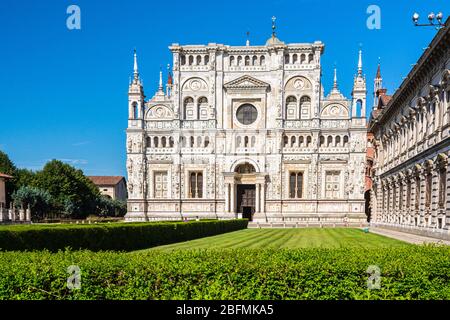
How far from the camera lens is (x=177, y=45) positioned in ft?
200

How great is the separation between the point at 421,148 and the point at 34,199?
6000 centimetres

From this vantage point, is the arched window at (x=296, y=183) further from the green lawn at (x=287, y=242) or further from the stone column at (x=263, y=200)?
the green lawn at (x=287, y=242)

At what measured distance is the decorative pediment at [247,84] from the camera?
60344 millimetres

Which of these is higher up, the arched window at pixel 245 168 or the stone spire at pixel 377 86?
the stone spire at pixel 377 86

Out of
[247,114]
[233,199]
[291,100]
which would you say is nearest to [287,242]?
[233,199]

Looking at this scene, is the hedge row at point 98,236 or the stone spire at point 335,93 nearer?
the hedge row at point 98,236

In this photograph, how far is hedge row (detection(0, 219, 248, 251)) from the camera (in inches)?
671

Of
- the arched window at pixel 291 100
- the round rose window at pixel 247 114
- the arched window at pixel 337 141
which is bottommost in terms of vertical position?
the arched window at pixel 337 141

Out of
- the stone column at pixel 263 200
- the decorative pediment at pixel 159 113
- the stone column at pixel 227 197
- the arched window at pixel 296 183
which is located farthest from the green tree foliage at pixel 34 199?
the arched window at pixel 296 183

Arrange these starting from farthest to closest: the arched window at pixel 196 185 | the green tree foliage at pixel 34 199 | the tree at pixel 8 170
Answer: the tree at pixel 8 170 < the green tree foliage at pixel 34 199 < the arched window at pixel 196 185

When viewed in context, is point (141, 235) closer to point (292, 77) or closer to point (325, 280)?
point (325, 280)

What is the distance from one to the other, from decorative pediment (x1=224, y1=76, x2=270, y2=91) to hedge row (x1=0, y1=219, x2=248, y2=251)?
1208 inches

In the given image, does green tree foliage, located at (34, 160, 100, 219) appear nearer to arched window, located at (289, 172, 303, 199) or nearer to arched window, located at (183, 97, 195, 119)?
arched window, located at (183, 97, 195, 119)

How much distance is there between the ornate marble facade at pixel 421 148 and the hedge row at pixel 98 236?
743 inches
